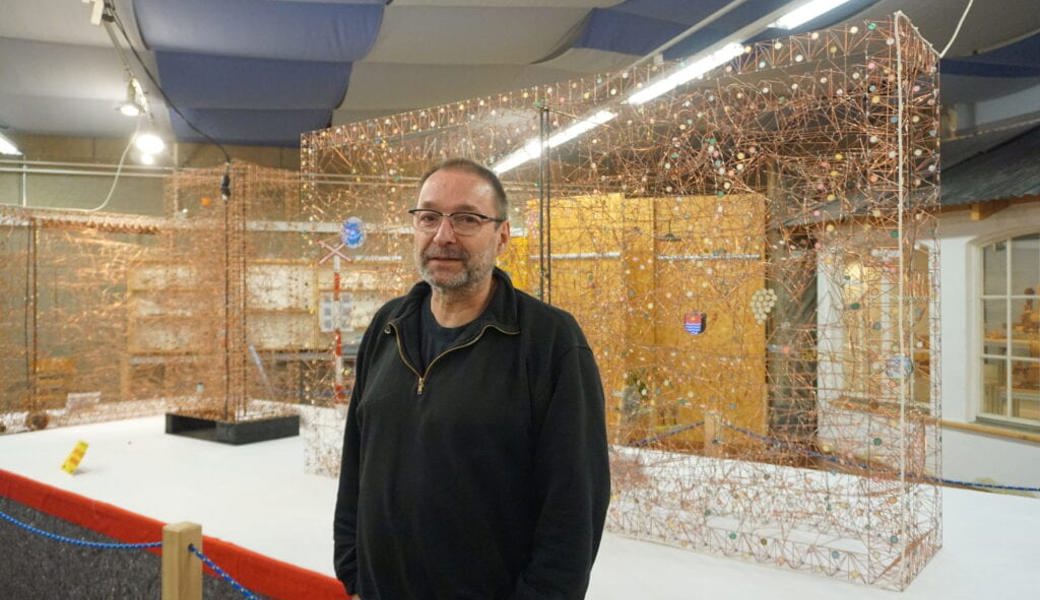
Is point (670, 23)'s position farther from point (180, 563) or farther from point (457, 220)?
point (180, 563)

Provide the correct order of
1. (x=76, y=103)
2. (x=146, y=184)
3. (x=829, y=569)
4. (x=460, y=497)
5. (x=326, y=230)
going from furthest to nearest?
1. (x=146, y=184)
2. (x=76, y=103)
3. (x=326, y=230)
4. (x=829, y=569)
5. (x=460, y=497)

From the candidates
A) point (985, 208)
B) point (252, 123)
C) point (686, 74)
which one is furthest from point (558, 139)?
point (252, 123)

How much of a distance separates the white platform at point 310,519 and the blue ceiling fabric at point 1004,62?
132 inches

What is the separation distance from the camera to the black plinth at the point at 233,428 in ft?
16.3

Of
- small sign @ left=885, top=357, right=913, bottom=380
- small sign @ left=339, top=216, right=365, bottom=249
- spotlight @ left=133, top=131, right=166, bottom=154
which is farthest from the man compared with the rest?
spotlight @ left=133, top=131, right=166, bottom=154

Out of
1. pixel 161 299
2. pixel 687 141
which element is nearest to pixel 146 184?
pixel 161 299

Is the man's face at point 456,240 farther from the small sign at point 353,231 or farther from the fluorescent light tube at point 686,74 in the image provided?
the small sign at point 353,231

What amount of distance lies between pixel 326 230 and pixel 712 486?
263cm

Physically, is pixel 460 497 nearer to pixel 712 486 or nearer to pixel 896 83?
pixel 712 486

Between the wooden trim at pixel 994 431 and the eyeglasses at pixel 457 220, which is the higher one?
the eyeglasses at pixel 457 220

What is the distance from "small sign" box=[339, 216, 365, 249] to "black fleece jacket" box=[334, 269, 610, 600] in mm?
2797

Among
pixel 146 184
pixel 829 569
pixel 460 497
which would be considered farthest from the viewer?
pixel 146 184

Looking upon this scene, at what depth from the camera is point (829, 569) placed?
2.54 meters

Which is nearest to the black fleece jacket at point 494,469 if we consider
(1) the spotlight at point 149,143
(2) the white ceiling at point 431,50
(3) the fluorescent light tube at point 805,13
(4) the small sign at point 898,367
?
(4) the small sign at point 898,367
